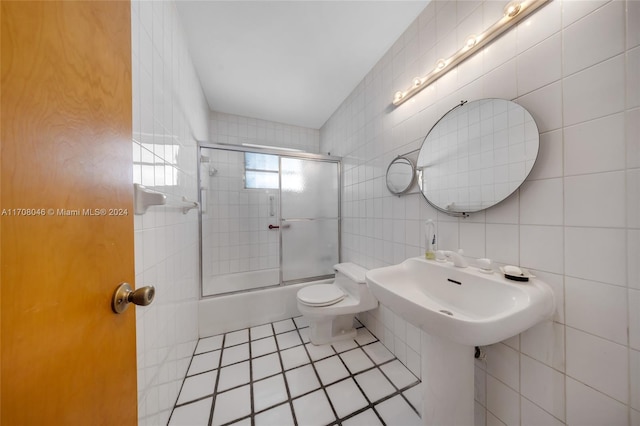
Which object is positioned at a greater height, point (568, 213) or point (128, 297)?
point (568, 213)

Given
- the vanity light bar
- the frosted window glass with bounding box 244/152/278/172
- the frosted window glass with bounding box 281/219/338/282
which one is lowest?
the frosted window glass with bounding box 281/219/338/282

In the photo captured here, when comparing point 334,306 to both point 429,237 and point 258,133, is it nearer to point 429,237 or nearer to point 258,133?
point 429,237

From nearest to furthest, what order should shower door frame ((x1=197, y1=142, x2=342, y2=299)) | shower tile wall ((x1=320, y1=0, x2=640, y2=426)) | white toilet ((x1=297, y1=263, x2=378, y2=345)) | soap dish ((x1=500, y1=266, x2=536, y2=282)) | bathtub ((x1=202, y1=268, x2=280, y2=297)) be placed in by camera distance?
1. shower tile wall ((x1=320, y1=0, x2=640, y2=426))
2. soap dish ((x1=500, y1=266, x2=536, y2=282))
3. white toilet ((x1=297, y1=263, x2=378, y2=345))
4. shower door frame ((x1=197, y1=142, x2=342, y2=299))
5. bathtub ((x1=202, y1=268, x2=280, y2=297))

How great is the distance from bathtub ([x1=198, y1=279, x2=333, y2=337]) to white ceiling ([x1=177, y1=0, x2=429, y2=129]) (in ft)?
6.63

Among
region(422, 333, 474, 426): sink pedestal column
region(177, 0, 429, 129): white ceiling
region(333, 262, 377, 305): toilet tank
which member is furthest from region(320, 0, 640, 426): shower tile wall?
region(333, 262, 377, 305): toilet tank

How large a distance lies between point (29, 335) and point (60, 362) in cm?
9

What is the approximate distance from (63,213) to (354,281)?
5.29 ft

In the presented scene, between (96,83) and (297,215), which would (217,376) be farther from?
(96,83)

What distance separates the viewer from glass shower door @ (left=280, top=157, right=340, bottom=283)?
2.19m

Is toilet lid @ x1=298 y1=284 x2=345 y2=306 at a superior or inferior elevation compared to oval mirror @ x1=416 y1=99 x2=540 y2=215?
inferior

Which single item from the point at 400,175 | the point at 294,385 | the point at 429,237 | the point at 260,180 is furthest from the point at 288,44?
the point at 294,385

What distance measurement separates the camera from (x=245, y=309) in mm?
1824

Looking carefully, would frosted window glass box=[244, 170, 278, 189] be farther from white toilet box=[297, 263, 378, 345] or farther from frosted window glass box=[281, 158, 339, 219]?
white toilet box=[297, 263, 378, 345]

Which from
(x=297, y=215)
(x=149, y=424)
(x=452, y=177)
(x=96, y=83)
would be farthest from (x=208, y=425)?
(x=452, y=177)
